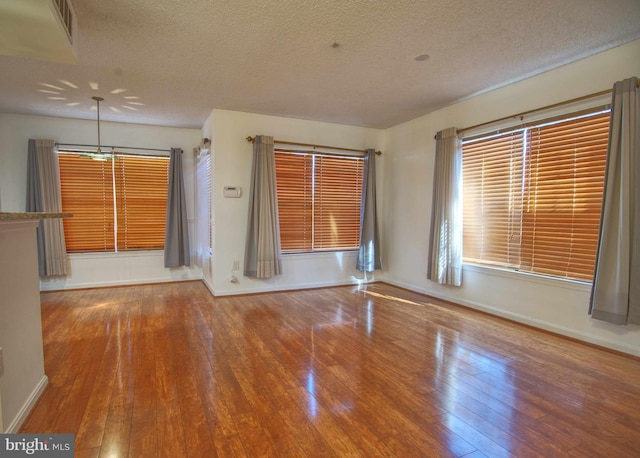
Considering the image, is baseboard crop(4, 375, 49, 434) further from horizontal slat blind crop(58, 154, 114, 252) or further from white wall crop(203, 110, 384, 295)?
horizontal slat blind crop(58, 154, 114, 252)

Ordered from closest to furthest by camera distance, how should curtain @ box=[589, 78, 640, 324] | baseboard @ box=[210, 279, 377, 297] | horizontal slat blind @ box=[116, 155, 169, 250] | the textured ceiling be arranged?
1. the textured ceiling
2. curtain @ box=[589, 78, 640, 324]
3. baseboard @ box=[210, 279, 377, 297]
4. horizontal slat blind @ box=[116, 155, 169, 250]

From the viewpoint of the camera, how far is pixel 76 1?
2.28 m

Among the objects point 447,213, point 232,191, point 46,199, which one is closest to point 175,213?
point 232,191

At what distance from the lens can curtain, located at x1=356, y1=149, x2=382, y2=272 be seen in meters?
5.39

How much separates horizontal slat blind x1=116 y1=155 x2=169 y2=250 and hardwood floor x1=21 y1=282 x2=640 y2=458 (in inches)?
76.1

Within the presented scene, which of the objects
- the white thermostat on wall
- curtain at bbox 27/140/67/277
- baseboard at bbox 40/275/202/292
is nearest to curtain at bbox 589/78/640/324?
the white thermostat on wall

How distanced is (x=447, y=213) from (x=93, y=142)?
18.1ft

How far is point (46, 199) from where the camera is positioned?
4891 millimetres

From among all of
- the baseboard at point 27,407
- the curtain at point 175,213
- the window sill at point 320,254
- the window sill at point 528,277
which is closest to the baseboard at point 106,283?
the curtain at point 175,213

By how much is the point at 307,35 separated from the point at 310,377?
8.95ft

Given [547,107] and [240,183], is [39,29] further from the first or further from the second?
[547,107]

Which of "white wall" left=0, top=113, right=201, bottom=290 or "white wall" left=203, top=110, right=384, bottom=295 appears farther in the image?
"white wall" left=0, top=113, right=201, bottom=290

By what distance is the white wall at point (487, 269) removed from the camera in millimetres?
2977

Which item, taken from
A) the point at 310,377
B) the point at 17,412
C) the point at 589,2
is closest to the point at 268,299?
the point at 310,377
